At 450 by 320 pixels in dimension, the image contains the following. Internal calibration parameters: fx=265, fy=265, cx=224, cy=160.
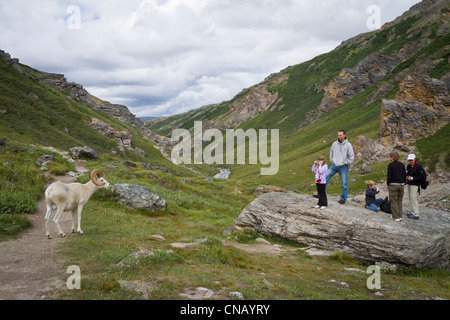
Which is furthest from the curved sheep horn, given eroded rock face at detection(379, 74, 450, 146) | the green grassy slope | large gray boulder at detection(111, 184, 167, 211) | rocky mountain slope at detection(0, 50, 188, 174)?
eroded rock face at detection(379, 74, 450, 146)

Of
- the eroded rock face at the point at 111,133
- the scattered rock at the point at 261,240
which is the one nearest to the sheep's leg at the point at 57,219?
the scattered rock at the point at 261,240

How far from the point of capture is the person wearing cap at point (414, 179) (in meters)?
15.9

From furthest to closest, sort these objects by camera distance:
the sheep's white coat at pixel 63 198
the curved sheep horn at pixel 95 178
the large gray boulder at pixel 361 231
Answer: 1. the curved sheep horn at pixel 95 178
2. the large gray boulder at pixel 361 231
3. the sheep's white coat at pixel 63 198

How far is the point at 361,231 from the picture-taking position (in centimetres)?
1598

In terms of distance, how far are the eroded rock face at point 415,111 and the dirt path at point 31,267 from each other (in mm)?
92743

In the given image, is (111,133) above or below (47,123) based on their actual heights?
above

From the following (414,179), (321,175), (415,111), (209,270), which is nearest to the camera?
(209,270)

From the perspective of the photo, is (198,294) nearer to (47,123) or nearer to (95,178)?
(95,178)

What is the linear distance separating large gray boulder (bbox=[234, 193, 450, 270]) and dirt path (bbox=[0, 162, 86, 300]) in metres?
13.3

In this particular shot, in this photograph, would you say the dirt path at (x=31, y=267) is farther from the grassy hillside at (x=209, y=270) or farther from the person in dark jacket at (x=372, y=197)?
the person in dark jacket at (x=372, y=197)

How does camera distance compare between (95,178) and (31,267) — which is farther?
(95,178)

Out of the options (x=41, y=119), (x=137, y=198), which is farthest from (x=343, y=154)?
(x=41, y=119)

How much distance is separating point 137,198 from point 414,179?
2042cm
